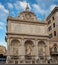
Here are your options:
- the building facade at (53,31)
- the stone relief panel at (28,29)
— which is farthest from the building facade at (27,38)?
the building facade at (53,31)

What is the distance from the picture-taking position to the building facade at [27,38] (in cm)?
3797

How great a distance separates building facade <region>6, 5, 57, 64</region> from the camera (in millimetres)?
37969

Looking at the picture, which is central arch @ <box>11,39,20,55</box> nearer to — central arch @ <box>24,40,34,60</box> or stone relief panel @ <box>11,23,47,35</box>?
central arch @ <box>24,40,34,60</box>

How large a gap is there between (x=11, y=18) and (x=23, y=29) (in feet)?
13.7

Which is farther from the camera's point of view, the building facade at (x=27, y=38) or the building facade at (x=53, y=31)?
the building facade at (x=53, y=31)

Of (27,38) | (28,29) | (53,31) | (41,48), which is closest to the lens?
(27,38)

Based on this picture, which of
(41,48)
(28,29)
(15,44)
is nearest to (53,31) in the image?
(41,48)

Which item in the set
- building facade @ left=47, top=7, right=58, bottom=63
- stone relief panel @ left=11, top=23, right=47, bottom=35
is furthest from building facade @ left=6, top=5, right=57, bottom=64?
building facade @ left=47, top=7, right=58, bottom=63

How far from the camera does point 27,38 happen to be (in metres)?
39.2

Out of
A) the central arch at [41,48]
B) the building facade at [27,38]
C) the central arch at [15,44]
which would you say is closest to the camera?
the building facade at [27,38]

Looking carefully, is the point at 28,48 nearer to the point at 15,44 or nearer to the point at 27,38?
the point at 27,38

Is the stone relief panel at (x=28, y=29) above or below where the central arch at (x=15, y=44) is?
above

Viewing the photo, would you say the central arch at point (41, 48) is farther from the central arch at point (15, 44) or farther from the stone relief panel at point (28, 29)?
the central arch at point (15, 44)

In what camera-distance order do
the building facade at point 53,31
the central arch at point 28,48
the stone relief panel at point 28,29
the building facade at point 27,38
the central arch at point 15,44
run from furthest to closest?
the building facade at point 53,31
the stone relief panel at point 28,29
the central arch at point 28,48
the central arch at point 15,44
the building facade at point 27,38
